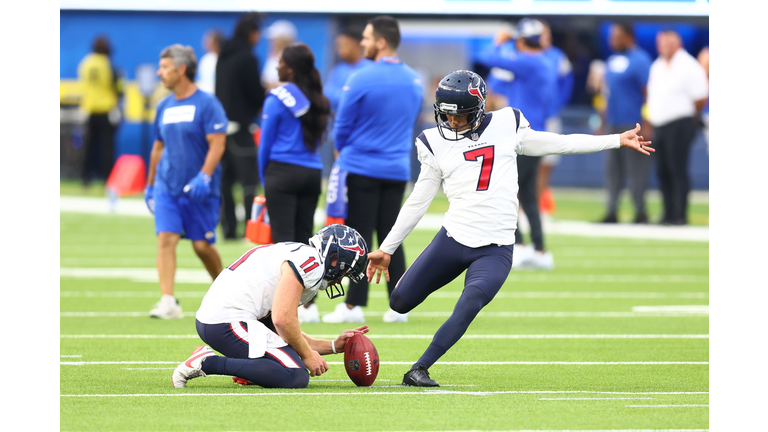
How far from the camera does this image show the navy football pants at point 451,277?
6070 mm

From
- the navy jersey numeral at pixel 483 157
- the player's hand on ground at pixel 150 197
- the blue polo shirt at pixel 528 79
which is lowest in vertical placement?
the player's hand on ground at pixel 150 197

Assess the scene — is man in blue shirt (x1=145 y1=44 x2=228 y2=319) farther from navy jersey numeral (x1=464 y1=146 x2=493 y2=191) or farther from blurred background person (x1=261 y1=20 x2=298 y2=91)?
navy jersey numeral (x1=464 y1=146 x2=493 y2=191)

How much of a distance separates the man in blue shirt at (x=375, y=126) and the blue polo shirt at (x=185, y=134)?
1.04 meters

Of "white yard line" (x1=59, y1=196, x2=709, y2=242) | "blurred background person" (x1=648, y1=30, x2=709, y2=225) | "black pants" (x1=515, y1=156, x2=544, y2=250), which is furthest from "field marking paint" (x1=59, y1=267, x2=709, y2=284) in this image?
"blurred background person" (x1=648, y1=30, x2=709, y2=225)

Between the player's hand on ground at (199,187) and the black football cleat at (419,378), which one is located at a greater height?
the player's hand on ground at (199,187)

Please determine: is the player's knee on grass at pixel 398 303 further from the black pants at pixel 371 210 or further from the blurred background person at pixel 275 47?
the blurred background person at pixel 275 47

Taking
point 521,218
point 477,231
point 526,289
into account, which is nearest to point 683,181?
point 521,218

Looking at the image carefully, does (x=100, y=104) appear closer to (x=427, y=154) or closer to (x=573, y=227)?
(x=573, y=227)

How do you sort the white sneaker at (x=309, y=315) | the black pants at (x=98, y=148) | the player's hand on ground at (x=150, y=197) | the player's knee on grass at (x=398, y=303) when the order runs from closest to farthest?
the player's knee on grass at (x=398, y=303) → the white sneaker at (x=309, y=315) → the player's hand on ground at (x=150, y=197) → the black pants at (x=98, y=148)

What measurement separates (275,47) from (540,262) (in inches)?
160

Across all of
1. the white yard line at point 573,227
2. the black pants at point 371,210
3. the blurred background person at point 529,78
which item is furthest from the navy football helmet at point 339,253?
the white yard line at point 573,227

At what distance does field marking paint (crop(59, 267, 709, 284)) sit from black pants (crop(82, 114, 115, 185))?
488 inches
